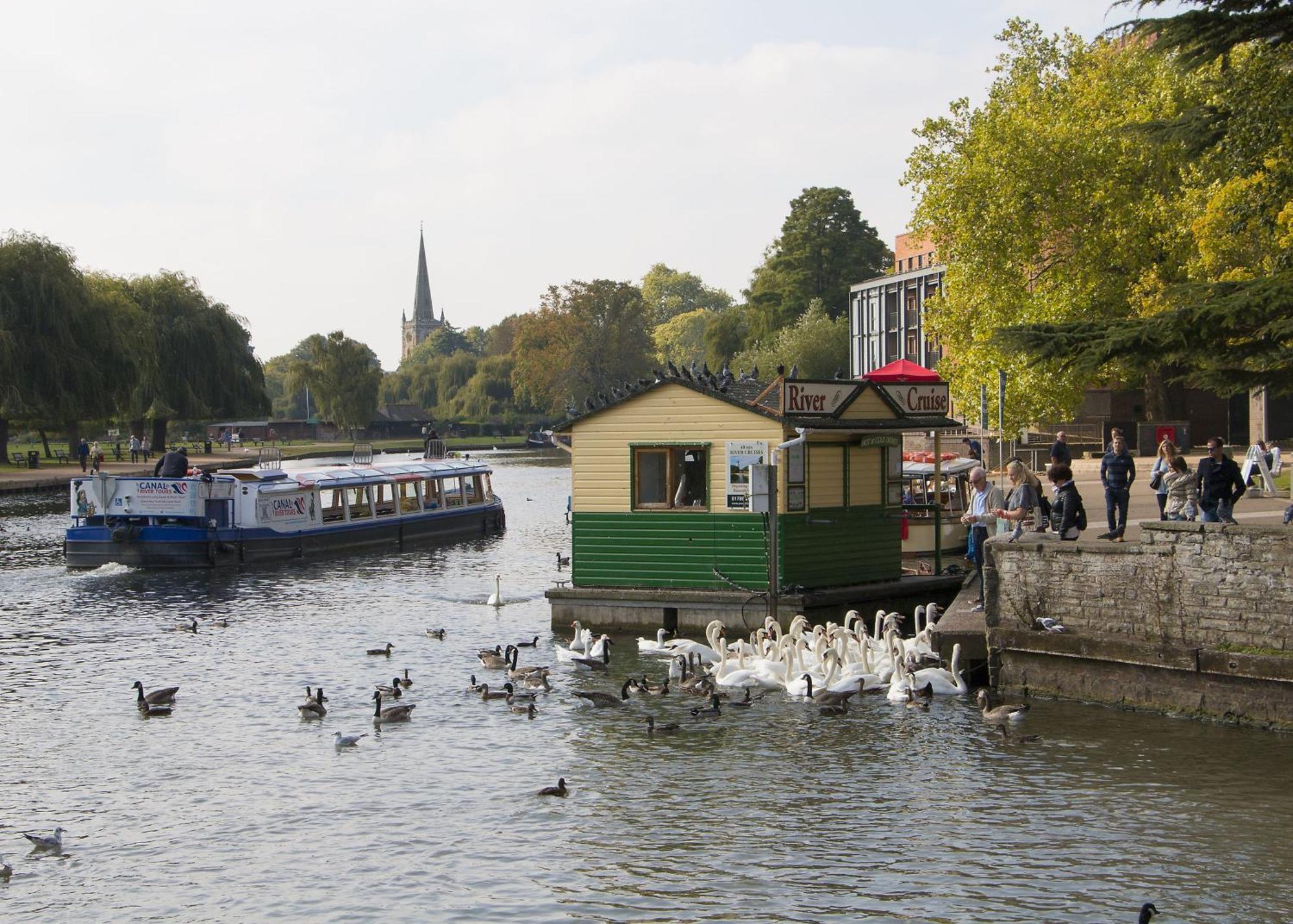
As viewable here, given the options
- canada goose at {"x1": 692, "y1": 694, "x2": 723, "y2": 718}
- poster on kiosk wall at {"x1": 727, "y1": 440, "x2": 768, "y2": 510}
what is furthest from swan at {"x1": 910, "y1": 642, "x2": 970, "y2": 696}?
poster on kiosk wall at {"x1": 727, "y1": 440, "x2": 768, "y2": 510}

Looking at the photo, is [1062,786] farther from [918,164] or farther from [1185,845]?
[918,164]

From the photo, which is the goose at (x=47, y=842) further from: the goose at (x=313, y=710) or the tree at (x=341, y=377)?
the tree at (x=341, y=377)

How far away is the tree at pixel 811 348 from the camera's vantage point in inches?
4587

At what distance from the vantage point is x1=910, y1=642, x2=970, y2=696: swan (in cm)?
2138

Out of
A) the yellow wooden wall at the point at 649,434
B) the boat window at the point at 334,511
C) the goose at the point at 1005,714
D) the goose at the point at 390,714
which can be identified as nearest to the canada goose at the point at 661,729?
the goose at the point at 390,714

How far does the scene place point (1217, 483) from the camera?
24531 mm

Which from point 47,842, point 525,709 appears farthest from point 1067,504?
point 47,842

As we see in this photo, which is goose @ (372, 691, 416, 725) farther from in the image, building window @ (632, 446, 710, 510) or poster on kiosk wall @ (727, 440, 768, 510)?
poster on kiosk wall @ (727, 440, 768, 510)

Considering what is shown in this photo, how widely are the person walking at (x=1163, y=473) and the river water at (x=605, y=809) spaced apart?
31.2 feet

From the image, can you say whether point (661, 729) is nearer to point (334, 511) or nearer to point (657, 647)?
point (657, 647)

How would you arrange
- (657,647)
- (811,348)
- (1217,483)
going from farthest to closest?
(811,348) < (657,647) < (1217,483)

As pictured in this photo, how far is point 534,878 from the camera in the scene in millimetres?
14352

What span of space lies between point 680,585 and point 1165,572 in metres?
9.22

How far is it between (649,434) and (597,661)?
170 inches
